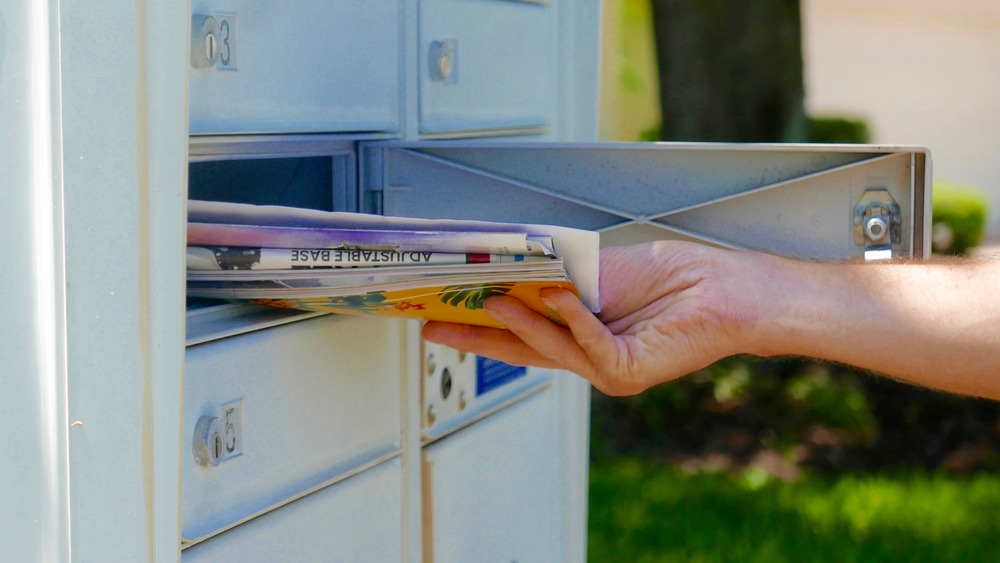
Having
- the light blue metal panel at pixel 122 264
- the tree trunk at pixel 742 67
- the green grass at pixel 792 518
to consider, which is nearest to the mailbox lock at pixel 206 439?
the light blue metal panel at pixel 122 264

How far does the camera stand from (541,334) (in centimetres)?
125

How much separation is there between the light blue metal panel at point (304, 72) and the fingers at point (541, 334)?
34cm

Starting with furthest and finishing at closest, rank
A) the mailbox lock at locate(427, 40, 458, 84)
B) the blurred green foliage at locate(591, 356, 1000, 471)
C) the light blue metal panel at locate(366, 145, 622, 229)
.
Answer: the blurred green foliage at locate(591, 356, 1000, 471) < the mailbox lock at locate(427, 40, 458, 84) < the light blue metal panel at locate(366, 145, 622, 229)

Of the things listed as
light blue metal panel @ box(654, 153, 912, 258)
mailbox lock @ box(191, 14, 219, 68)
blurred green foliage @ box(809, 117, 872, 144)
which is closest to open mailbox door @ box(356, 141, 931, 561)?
light blue metal panel @ box(654, 153, 912, 258)

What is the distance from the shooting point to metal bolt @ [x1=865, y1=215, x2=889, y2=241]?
126cm

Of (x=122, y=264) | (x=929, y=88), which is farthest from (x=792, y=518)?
(x=929, y=88)

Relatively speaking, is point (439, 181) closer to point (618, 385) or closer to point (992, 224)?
point (618, 385)

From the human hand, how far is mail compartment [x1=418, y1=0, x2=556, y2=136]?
0.42 metres

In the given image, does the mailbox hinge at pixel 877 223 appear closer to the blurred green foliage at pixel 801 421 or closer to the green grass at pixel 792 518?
the green grass at pixel 792 518

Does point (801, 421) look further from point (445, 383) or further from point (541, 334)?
point (541, 334)

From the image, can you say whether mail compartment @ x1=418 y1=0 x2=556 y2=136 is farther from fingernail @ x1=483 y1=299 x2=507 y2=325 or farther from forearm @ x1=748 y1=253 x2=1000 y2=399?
forearm @ x1=748 y1=253 x2=1000 y2=399

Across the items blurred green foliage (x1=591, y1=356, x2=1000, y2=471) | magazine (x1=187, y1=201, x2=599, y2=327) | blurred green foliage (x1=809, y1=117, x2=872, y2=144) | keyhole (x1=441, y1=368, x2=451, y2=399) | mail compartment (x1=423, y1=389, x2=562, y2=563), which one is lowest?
blurred green foliage (x1=591, y1=356, x2=1000, y2=471)

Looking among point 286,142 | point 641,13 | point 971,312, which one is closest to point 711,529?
point 971,312

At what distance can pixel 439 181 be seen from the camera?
1.44 metres
